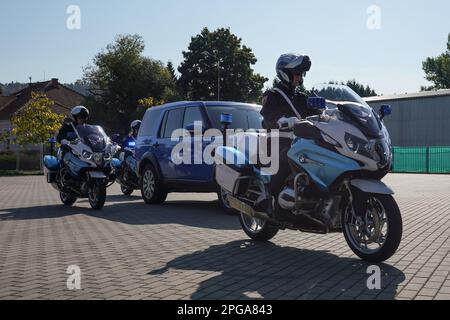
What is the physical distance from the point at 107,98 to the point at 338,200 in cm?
6052

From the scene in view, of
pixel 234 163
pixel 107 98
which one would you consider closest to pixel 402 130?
pixel 107 98

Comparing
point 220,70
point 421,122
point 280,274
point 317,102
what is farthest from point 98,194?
point 220,70

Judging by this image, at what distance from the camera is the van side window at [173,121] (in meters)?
11.4

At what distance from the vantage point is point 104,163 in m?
11.2

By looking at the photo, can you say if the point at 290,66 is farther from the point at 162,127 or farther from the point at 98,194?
the point at 162,127

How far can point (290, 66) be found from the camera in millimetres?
6305

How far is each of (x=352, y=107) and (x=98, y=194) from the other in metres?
6.69

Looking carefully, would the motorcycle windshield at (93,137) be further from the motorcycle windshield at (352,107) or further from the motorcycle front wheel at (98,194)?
the motorcycle windshield at (352,107)

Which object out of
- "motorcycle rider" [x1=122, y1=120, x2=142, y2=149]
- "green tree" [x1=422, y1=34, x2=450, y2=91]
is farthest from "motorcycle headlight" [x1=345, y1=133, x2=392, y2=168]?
"green tree" [x1=422, y1=34, x2=450, y2=91]

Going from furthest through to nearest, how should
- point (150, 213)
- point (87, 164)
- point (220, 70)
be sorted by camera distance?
1. point (220, 70)
2. point (87, 164)
3. point (150, 213)

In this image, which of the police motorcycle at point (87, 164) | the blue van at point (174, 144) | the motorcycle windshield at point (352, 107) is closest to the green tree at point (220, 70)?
the blue van at point (174, 144)
